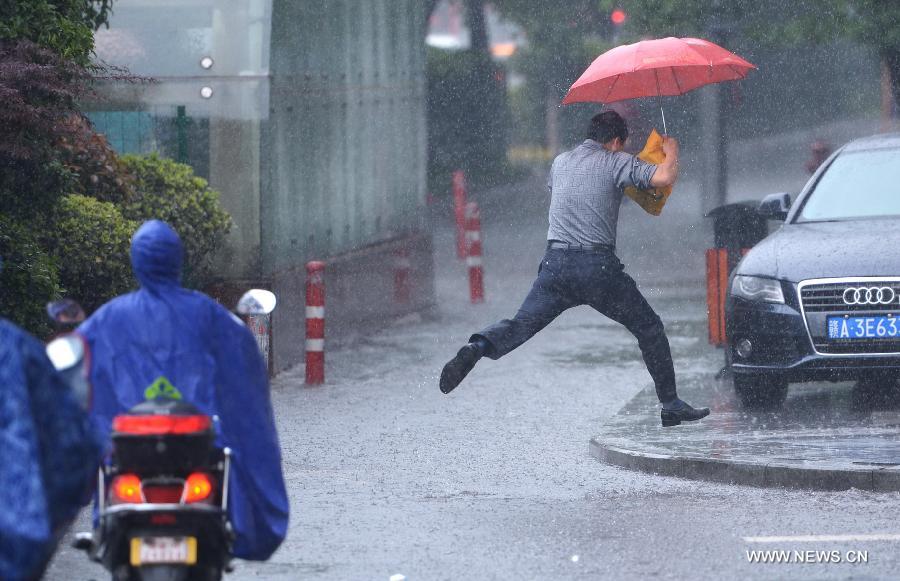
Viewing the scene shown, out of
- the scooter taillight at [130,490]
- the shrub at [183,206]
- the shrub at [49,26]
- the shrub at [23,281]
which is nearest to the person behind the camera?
the scooter taillight at [130,490]

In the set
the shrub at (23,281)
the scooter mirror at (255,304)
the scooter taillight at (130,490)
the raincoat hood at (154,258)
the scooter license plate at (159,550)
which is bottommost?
the scooter license plate at (159,550)

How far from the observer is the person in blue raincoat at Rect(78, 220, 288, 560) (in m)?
5.25

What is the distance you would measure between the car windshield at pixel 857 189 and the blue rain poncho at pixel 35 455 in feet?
25.9

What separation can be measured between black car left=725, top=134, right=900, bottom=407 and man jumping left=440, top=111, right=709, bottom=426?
45.5 inches

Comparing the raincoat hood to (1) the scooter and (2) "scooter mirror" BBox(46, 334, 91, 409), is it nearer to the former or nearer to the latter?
(1) the scooter

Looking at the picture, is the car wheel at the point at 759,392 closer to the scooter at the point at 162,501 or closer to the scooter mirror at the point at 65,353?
the scooter at the point at 162,501

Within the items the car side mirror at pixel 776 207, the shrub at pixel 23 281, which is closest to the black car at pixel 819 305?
the car side mirror at pixel 776 207

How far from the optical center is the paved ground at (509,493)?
23.1 ft

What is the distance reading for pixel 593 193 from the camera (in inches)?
373

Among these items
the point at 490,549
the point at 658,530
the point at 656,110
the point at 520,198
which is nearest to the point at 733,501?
the point at 658,530

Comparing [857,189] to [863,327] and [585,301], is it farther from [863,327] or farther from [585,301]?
[585,301]

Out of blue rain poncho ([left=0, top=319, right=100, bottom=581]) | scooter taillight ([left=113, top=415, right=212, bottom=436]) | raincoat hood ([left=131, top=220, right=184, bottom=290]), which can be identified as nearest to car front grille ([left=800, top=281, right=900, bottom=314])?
raincoat hood ([left=131, top=220, right=184, bottom=290])

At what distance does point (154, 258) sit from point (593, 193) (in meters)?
4.49

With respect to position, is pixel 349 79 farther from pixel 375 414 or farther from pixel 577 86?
pixel 577 86
